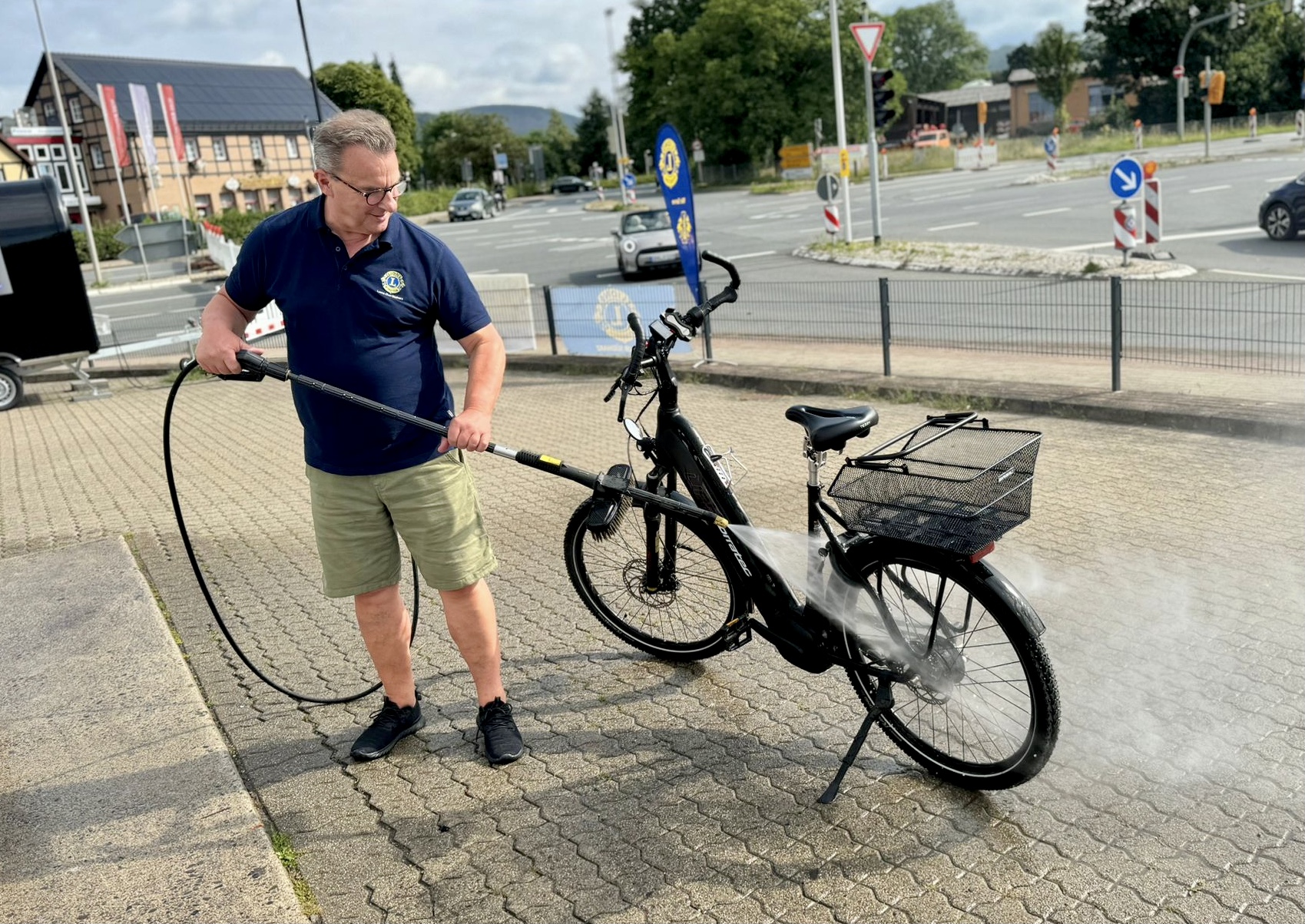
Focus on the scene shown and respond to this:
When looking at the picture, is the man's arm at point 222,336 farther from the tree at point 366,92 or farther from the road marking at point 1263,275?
the tree at point 366,92

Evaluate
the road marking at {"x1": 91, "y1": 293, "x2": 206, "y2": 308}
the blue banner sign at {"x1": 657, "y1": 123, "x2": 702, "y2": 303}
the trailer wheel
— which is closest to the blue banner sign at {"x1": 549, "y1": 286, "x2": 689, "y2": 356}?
the blue banner sign at {"x1": 657, "y1": 123, "x2": 702, "y2": 303}

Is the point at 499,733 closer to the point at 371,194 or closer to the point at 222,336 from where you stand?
the point at 222,336

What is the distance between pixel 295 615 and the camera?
500 cm

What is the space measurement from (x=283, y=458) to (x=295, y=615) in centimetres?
383

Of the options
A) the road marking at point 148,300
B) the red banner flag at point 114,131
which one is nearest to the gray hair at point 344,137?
the road marking at point 148,300

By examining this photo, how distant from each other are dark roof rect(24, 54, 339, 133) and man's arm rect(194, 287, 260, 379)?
64.6 metres

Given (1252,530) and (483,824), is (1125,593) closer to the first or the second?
(1252,530)

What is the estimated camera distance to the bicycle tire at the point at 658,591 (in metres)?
3.90

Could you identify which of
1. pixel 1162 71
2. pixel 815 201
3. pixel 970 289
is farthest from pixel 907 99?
pixel 970 289

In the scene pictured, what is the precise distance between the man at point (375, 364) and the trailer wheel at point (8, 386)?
1055 cm

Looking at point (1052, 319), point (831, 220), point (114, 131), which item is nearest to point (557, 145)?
point (114, 131)

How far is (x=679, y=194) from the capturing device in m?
11.1

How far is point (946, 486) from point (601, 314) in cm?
932

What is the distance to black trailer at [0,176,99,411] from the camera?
12.2 m
